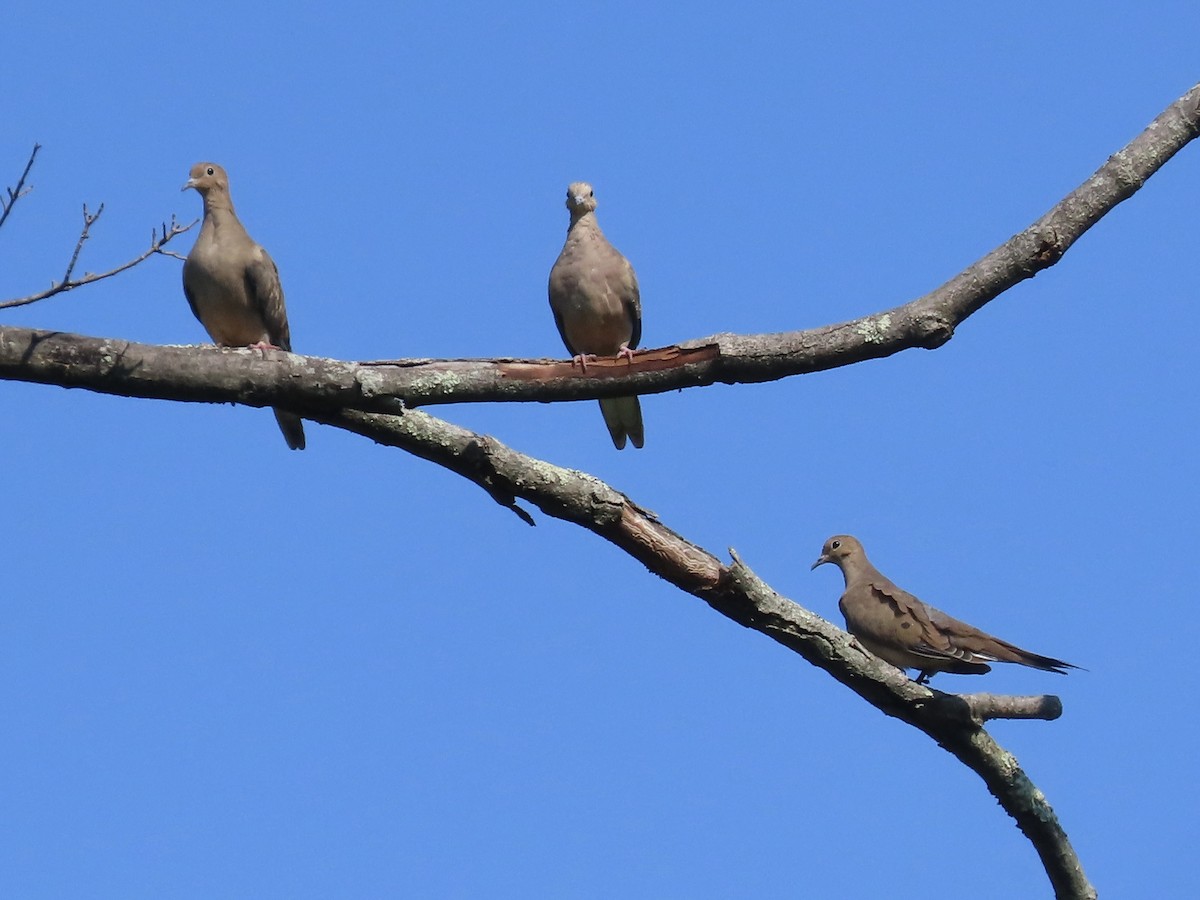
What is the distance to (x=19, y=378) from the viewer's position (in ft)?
12.6

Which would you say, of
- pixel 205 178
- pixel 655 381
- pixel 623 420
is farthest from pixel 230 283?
pixel 655 381

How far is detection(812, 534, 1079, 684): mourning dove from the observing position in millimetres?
6340

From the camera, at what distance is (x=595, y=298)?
7906mm

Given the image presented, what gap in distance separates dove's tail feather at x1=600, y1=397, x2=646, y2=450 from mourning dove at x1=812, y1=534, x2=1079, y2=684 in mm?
1556

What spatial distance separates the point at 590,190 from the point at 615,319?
0.78m

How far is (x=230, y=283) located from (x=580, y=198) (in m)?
2.20

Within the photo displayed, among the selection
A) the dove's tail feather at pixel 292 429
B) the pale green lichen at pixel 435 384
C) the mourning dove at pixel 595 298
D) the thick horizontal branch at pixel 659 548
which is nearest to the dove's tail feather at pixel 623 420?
the mourning dove at pixel 595 298

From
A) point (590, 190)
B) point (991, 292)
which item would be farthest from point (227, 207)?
point (991, 292)

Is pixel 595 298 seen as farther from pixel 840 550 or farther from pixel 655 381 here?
pixel 655 381

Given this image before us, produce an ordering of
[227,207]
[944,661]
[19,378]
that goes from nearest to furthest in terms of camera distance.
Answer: [19,378]
[944,661]
[227,207]

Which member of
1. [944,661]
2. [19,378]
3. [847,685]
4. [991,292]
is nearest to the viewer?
[19,378]

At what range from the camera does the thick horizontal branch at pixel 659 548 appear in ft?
14.0

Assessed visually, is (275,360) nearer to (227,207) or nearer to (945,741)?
(945,741)

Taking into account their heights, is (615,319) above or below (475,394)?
above
